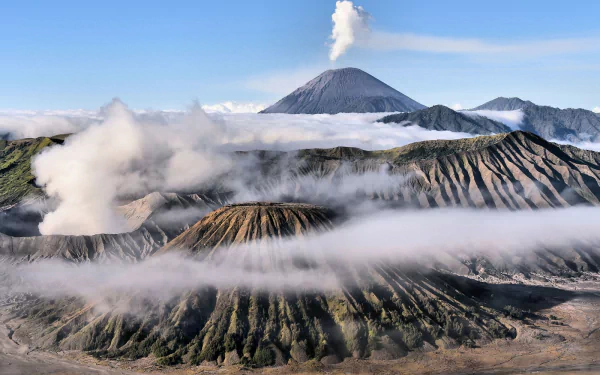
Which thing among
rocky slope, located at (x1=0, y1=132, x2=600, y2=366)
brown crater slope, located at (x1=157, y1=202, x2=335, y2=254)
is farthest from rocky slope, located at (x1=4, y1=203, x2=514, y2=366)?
brown crater slope, located at (x1=157, y1=202, x2=335, y2=254)

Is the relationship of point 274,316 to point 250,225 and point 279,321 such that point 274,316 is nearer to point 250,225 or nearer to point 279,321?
point 279,321

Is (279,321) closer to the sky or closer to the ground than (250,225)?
closer to the ground

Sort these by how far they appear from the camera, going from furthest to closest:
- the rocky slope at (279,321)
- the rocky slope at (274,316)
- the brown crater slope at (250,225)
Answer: the brown crater slope at (250,225), the rocky slope at (274,316), the rocky slope at (279,321)

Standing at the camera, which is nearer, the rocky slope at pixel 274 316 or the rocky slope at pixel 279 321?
the rocky slope at pixel 279 321

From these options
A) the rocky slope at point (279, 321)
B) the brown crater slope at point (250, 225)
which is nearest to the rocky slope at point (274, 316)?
the rocky slope at point (279, 321)

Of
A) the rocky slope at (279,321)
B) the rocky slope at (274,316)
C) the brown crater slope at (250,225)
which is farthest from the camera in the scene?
the brown crater slope at (250,225)

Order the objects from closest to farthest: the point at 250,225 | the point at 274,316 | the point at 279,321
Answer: the point at 279,321 < the point at 274,316 < the point at 250,225

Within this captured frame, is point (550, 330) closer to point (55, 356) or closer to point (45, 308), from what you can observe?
point (55, 356)

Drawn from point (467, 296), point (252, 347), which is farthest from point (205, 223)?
point (467, 296)

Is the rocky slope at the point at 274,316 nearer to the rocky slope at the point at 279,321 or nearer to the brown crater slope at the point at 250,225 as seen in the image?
the rocky slope at the point at 279,321

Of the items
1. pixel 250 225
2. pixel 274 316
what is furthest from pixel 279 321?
pixel 250 225

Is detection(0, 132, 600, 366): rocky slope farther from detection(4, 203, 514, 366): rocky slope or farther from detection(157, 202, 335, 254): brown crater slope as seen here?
detection(157, 202, 335, 254): brown crater slope
